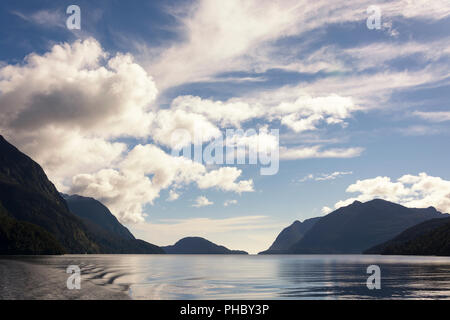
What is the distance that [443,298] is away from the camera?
60.2 m

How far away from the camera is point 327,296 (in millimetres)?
65812
